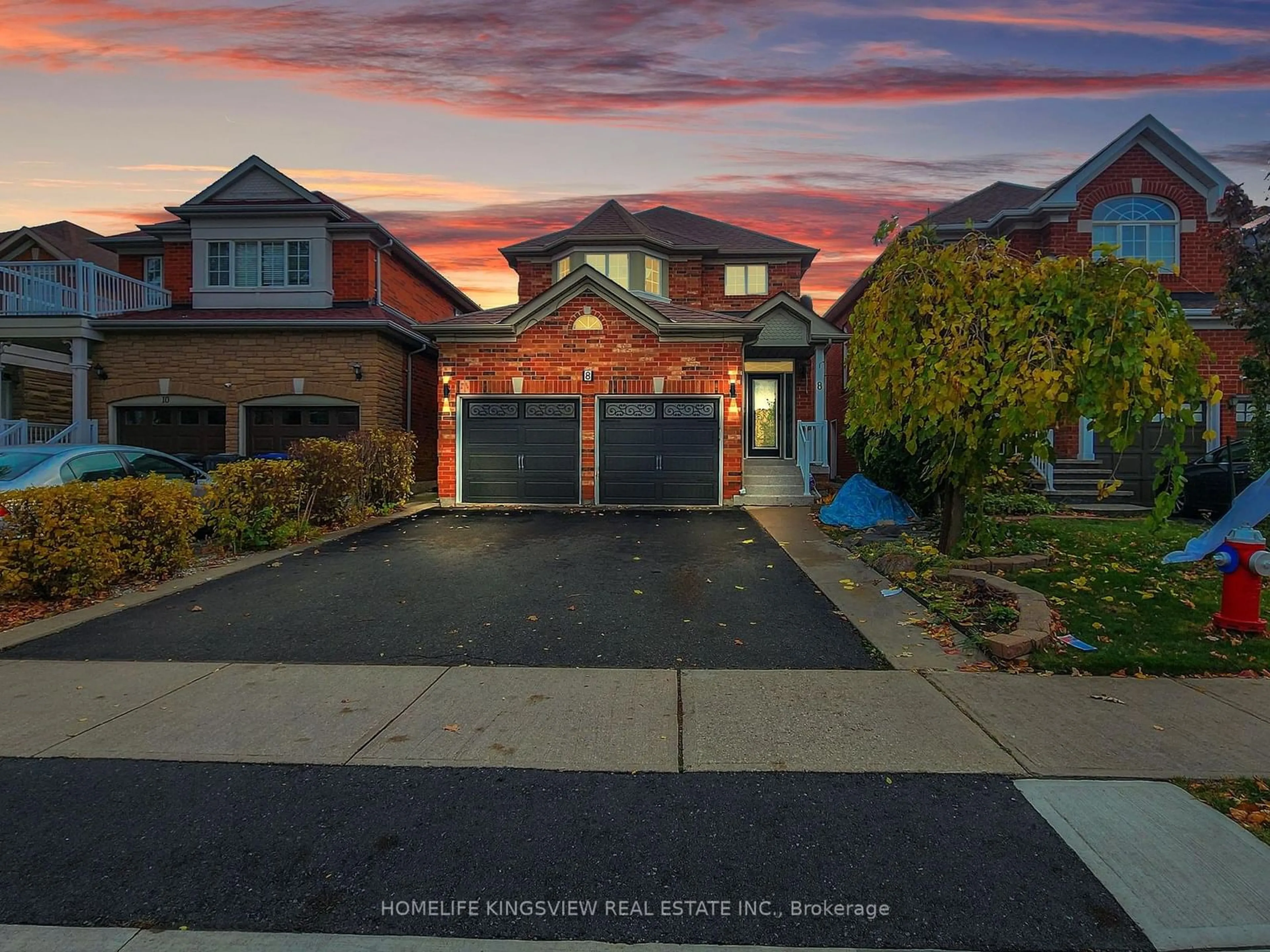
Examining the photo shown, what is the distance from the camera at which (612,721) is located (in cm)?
422

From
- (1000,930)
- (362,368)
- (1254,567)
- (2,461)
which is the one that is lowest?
(1000,930)

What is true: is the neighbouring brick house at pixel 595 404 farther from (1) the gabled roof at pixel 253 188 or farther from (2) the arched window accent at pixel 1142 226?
(2) the arched window accent at pixel 1142 226

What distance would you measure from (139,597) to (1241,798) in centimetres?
929

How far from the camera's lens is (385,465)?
14727 millimetres

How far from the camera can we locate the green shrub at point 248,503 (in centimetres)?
967

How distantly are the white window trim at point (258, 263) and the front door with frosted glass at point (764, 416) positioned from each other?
12964 millimetres

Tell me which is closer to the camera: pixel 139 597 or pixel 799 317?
pixel 139 597

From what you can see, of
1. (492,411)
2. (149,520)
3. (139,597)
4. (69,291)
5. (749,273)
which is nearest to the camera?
(139,597)

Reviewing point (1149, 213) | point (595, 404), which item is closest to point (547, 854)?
point (595, 404)

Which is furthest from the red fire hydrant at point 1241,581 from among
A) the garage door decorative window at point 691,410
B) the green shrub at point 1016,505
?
the garage door decorative window at point 691,410

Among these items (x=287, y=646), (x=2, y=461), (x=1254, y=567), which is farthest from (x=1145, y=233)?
(x=2, y=461)

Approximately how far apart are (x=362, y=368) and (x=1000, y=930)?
17773 mm

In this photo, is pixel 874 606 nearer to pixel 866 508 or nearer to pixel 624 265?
pixel 866 508

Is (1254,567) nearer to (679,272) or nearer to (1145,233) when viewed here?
(1145,233)
